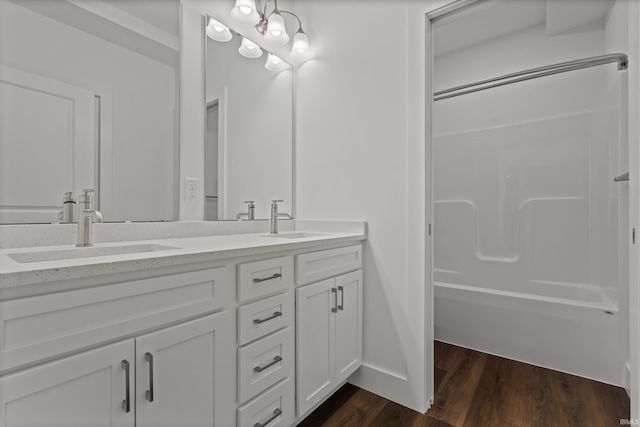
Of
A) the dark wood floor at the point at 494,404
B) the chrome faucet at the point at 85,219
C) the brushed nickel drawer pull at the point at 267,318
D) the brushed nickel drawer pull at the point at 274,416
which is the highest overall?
the chrome faucet at the point at 85,219

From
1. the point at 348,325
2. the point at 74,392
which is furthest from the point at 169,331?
the point at 348,325

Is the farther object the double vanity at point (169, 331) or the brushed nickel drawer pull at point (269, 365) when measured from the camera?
the brushed nickel drawer pull at point (269, 365)

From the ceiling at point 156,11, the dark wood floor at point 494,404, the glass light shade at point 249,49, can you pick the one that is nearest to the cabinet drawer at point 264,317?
the dark wood floor at point 494,404

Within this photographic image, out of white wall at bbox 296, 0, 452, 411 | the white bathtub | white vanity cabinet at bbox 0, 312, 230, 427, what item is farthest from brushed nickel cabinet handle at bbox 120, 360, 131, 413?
the white bathtub

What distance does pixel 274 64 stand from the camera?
6.59 ft

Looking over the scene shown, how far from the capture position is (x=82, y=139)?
119 cm

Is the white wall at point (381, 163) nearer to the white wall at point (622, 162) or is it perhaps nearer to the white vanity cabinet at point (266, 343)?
the white vanity cabinet at point (266, 343)

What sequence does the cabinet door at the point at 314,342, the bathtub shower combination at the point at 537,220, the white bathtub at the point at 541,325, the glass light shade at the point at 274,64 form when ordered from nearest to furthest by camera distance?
1. the cabinet door at the point at 314,342
2. the white bathtub at the point at 541,325
3. the bathtub shower combination at the point at 537,220
4. the glass light shade at the point at 274,64

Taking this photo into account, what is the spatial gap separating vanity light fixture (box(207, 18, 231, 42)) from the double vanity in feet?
3.36

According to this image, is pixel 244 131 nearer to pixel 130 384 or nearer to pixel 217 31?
pixel 217 31

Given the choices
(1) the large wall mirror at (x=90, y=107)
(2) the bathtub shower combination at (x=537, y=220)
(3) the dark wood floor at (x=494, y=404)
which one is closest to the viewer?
(1) the large wall mirror at (x=90, y=107)

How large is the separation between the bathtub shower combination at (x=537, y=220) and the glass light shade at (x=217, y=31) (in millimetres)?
1597

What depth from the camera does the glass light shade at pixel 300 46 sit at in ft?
6.32

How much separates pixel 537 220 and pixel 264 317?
219 cm
